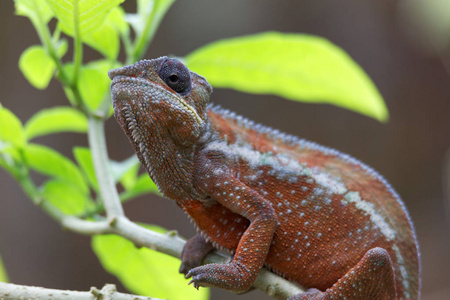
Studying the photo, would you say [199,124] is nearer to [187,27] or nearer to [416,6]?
[187,27]

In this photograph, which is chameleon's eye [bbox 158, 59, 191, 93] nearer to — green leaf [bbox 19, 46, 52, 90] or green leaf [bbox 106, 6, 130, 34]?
green leaf [bbox 106, 6, 130, 34]

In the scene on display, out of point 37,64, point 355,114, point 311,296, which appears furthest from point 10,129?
point 355,114

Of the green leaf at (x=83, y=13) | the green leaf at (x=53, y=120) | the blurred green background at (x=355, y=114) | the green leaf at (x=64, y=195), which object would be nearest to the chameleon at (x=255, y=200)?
the green leaf at (x=83, y=13)

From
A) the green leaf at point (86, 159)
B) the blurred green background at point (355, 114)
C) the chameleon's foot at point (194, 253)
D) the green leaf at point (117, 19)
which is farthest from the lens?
the blurred green background at point (355, 114)

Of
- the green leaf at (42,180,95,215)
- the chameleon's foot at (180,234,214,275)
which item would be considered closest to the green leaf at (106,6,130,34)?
the green leaf at (42,180,95,215)

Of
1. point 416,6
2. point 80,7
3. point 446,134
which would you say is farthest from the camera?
point 446,134

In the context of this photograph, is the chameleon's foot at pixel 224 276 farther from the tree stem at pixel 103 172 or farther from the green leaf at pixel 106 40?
the green leaf at pixel 106 40

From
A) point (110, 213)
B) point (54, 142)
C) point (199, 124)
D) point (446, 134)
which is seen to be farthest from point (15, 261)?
point (446, 134)
